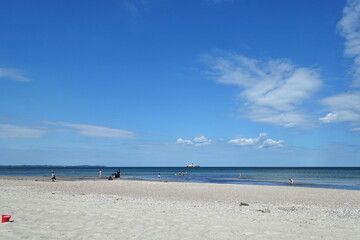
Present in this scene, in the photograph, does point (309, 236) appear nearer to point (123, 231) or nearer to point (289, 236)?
point (289, 236)

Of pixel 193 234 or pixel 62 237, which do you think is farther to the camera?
pixel 193 234

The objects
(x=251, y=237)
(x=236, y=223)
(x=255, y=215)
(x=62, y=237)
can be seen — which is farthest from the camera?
(x=255, y=215)

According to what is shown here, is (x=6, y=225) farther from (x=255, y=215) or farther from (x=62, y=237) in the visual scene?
(x=255, y=215)

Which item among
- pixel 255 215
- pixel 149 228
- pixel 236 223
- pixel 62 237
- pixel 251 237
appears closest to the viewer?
pixel 62 237

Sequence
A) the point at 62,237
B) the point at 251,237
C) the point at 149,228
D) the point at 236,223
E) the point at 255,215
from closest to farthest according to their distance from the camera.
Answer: the point at 62,237 → the point at 251,237 → the point at 149,228 → the point at 236,223 → the point at 255,215

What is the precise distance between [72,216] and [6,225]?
7.81 ft

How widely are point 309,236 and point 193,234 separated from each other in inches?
135

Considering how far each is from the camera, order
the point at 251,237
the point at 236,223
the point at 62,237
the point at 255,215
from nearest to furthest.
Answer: the point at 62,237 < the point at 251,237 < the point at 236,223 < the point at 255,215

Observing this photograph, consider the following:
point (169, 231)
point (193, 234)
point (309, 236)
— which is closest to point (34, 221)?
point (169, 231)

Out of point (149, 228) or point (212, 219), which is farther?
point (212, 219)

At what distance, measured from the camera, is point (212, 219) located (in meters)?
10.8

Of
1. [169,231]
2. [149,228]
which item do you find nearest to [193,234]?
[169,231]

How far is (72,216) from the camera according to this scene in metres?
10.4

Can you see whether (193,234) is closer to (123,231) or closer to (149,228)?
(149,228)
